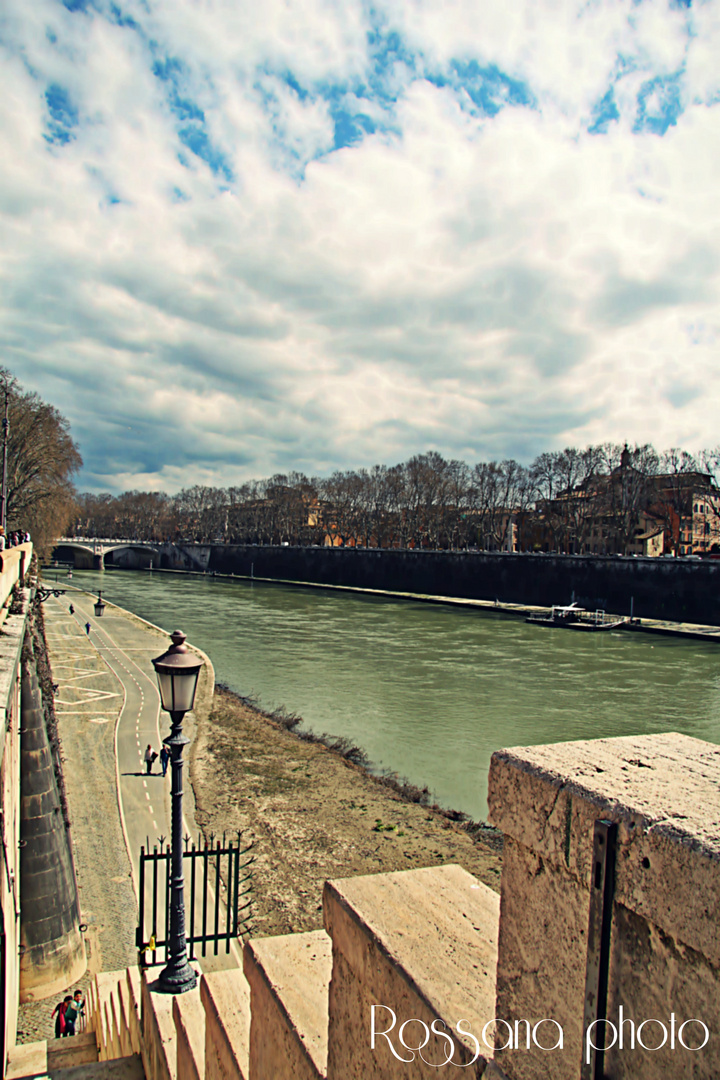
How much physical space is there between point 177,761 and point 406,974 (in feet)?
12.8

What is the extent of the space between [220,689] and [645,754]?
22578 mm

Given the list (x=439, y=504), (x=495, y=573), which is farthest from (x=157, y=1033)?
(x=439, y=504)

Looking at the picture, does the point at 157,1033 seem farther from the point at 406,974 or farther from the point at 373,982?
the point at 406,974

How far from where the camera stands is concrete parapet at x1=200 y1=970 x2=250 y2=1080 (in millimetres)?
2629

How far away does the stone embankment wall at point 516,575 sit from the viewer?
→ 134ft

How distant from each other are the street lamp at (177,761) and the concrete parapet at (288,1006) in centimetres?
255

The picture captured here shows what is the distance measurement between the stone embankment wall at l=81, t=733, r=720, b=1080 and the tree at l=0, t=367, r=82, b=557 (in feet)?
124

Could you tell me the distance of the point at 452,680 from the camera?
975 inches

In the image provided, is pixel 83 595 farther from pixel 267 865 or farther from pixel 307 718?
pixel 267 865

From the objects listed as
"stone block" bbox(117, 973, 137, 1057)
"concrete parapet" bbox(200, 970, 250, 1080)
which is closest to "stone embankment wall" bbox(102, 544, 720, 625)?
"stone block" bbox(117, 973, 137, 1057)

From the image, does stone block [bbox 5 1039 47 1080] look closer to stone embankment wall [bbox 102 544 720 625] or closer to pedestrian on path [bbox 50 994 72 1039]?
pedestrian on path [bbox 50 994 72 1039]

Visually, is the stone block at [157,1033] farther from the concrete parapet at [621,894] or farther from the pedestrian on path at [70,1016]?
the concrete parapet at [621,894]

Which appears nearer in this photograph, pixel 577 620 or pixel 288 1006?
pixel 288 1006

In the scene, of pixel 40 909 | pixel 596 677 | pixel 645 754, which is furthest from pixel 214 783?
pixel 596 677
